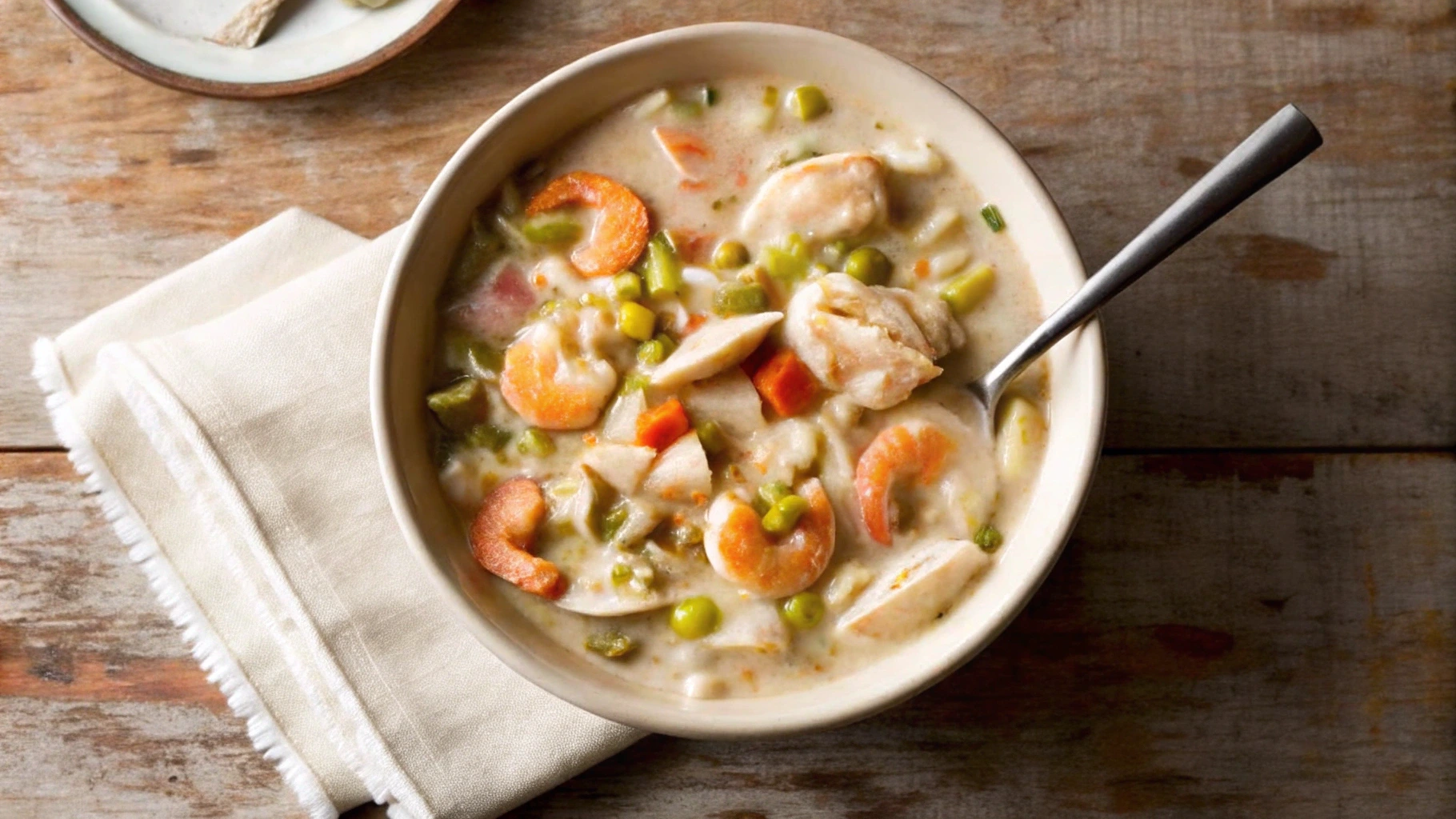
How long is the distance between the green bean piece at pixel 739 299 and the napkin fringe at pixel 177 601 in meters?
1.39

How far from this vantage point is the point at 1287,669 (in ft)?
9.54

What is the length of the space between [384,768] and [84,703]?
0.76 meters

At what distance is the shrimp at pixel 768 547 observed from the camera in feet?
7.92

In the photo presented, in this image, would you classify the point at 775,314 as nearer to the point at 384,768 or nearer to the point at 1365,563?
the point at 384,768

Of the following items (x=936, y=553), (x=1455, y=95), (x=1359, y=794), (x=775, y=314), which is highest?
(x=775, y=314)

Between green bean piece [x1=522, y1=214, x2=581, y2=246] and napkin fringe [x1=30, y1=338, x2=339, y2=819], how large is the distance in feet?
3.78

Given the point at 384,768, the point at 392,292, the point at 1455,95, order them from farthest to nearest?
the point at 1455,95 → the point at 384,768 → the point at 392,292

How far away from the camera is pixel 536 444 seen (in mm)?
2527

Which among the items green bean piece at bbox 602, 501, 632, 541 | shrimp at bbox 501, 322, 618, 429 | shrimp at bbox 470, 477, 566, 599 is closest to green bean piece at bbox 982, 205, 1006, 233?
shrimp at bbox 501, 322, 618, 429

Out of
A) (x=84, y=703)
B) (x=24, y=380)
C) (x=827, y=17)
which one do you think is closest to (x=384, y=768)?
(x=84, y=703)

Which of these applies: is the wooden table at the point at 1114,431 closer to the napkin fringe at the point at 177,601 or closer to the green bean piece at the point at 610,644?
the napkin fringe at the point at 177,601

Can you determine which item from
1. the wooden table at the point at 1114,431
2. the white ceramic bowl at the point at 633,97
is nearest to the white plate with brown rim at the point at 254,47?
the wooden table at the point at 1114,431

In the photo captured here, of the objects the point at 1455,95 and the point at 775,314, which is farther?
the point at 1455,95

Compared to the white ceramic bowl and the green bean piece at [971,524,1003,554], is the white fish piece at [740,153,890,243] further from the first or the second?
the green bean piece at [971,524,1003,554]
